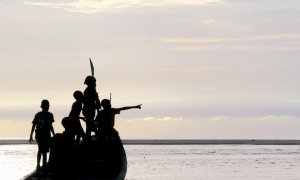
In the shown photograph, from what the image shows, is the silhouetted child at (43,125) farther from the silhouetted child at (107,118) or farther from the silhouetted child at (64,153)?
the silhouetted child at (64,153)

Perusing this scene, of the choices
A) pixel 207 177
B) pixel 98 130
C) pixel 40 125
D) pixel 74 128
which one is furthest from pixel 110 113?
pixel 207 177

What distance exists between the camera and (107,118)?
23719 millimetres

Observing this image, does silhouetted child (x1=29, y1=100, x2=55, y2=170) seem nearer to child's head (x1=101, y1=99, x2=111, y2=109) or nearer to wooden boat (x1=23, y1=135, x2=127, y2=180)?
wooden boat (x1=23, y1=135, x2=127, y2=180)

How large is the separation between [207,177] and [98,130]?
697 inches

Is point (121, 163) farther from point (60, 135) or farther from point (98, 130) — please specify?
point (60, 135)

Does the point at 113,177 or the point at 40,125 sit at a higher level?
the point at 40,125

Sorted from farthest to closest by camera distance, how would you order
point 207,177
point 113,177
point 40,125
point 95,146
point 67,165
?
point 207,177
point 95,146
point 40,125
point 113,177
point 67,165

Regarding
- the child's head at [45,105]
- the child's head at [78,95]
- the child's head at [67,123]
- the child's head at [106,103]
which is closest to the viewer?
the child's head at [67,123]

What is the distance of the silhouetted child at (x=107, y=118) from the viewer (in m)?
23.7

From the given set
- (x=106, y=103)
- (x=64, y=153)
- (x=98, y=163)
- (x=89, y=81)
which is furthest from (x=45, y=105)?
(x=64, y=153)

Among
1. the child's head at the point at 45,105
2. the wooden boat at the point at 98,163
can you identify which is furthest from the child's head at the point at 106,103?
the child's head at the point at 45,105

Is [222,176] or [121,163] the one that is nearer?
[121,163]

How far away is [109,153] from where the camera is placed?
25219 mm

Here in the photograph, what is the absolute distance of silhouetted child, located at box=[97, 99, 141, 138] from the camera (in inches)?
933
